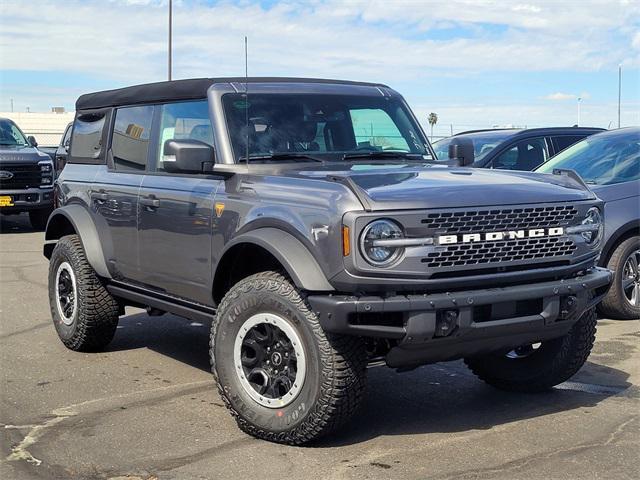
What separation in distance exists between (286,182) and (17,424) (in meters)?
2.06

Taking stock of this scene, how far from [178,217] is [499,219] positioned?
2.04 meters

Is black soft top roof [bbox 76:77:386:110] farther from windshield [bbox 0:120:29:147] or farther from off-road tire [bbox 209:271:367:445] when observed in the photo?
windshield [bbox 0:120:29:147]

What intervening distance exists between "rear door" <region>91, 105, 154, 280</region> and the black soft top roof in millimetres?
83

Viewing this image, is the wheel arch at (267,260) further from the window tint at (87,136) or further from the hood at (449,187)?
the window tint at (87,136)

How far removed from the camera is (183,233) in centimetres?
558

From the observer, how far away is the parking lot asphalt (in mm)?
4398

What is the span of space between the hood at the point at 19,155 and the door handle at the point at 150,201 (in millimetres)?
11563

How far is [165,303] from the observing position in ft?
19.4

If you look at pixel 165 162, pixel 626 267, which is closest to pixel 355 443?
pixel 165 162

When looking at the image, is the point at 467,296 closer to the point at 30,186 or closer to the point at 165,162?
the point at 165,162

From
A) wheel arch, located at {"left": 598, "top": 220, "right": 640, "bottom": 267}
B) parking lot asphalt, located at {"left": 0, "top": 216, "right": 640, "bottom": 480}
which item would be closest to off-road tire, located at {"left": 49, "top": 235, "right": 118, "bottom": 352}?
parking lot asphalt, located at {"left": 0, "top": 216, "right": 640, "bottom": 480}

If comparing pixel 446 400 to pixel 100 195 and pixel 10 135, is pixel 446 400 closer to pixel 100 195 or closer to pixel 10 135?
pixel 100 195

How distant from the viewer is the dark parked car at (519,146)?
1060cm

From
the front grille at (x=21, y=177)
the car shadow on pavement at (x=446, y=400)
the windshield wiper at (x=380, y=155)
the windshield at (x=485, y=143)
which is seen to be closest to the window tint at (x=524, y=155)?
the windshield at (x=485, y=143)
